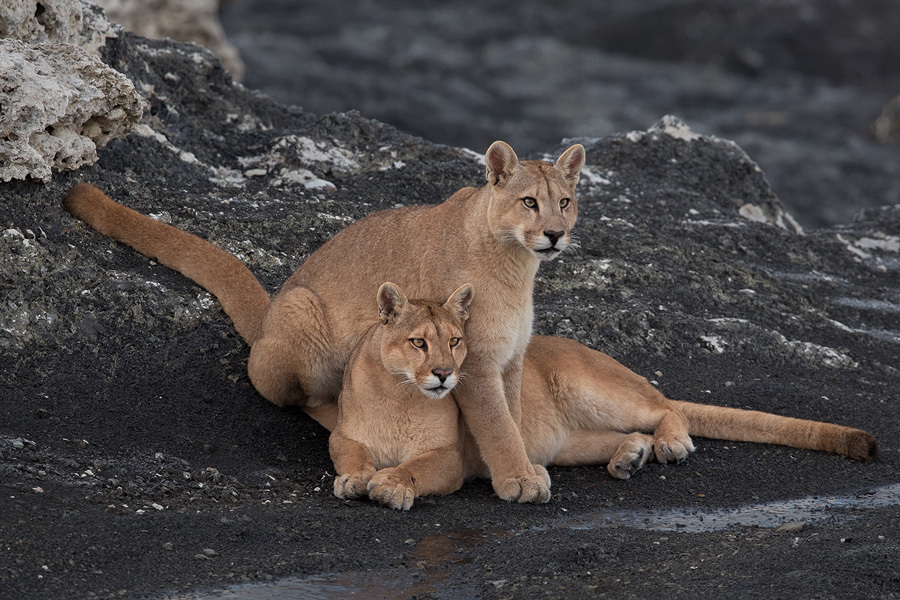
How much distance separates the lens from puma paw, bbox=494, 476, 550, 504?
6.98 meters

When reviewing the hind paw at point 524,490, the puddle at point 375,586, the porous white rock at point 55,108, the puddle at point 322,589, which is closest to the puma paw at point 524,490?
the hind paw at point 524,490

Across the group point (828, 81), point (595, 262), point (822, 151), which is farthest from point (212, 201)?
point (828, 81)

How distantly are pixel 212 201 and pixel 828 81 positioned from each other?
96.5ft

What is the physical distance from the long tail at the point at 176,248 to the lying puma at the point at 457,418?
1480 millimetres

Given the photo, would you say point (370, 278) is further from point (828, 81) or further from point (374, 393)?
point (828, 81)

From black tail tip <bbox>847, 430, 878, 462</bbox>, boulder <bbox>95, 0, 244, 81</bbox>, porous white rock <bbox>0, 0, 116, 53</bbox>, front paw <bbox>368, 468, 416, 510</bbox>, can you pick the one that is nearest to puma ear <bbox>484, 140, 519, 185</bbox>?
front paw <bbox>368, 468, 416, 510</bbox>

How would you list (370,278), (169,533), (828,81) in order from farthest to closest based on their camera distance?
(828,81) → (370,278) → (169,533)

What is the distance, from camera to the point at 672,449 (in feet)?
25.2

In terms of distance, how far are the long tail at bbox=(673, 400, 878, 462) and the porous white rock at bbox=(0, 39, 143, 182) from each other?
5164 millimetres

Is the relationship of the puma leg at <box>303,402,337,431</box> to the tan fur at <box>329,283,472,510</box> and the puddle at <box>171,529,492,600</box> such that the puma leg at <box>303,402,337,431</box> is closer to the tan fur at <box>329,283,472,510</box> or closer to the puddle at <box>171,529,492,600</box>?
the tan fur at <box>329,283,472,510</box>

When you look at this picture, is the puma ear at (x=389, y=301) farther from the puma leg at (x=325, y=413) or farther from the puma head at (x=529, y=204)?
the puma leg at (x=325, y=413)

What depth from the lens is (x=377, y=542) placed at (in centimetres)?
610

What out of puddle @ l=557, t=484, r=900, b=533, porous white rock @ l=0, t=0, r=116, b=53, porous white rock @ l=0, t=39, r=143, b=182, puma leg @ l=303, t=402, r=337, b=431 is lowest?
puddle @ l=557, t=484, r=900, b=533

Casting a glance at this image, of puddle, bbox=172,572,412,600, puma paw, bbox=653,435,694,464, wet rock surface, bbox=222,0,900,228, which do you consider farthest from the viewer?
wet rock surface, bbox=222,0,900,228
